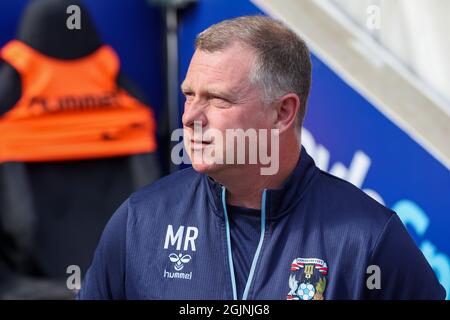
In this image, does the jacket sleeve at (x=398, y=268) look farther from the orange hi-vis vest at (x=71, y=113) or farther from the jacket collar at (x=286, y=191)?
the orange hi-vis vest at (x=71, y=113)

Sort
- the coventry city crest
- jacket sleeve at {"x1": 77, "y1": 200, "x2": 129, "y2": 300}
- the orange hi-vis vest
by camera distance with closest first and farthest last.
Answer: the coventry city crest, jacket sleeve at {"x1": 77, "y1": 200, "x2": 129, "y2": 300}, the orange hi-vis vest

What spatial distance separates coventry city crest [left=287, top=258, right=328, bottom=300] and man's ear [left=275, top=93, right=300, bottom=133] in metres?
0.29

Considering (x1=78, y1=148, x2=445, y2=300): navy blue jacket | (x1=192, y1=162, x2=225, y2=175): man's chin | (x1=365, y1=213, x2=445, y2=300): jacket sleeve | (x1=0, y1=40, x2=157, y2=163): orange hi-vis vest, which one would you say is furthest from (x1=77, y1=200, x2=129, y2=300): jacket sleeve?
(x1=0, y1=40, x2=157, y2=163): orange hi-vis vest

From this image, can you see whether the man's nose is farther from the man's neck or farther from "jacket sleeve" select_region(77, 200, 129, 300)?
"jacket sleeve" select_region(77, 200, 129, 300)

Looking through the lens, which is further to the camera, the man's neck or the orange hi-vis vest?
the orange hi-vis vest

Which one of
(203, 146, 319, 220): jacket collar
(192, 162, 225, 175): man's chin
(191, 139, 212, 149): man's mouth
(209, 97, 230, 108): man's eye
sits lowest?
(203, 146, 319, 220): jacket collar

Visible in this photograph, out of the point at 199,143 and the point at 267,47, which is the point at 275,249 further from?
the point at 267,47

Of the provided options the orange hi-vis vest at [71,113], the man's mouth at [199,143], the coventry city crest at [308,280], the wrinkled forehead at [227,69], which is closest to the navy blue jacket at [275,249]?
the coventry city crest at [308,280]

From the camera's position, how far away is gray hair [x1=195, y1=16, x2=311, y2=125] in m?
1.93

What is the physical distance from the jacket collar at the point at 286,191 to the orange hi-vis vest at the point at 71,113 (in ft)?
5.73

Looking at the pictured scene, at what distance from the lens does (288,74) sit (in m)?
1.99

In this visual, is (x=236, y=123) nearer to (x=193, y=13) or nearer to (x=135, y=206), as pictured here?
(x=135, y=206)

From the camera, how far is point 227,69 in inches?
75.6

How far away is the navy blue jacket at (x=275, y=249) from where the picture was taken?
1.91 meters
